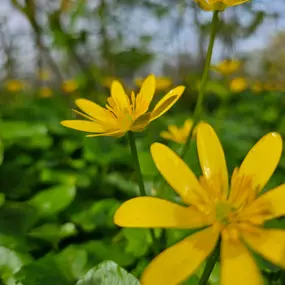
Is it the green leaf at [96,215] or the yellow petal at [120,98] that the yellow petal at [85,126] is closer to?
the yellow petal at [120,98]

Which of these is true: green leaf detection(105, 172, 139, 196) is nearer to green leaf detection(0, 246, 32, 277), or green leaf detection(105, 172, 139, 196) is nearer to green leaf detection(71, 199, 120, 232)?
green leaf detection(71, 199, 120, 232)

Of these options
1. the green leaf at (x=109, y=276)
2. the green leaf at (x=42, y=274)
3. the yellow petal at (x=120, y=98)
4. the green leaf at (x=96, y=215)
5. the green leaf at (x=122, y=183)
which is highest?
the yellow petal at (x=120, y=98)

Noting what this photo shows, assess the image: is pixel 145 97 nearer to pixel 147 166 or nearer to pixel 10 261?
pixel 10 261

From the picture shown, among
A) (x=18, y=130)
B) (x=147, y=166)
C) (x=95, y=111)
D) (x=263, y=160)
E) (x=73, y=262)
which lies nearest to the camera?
(x=263, y=160)

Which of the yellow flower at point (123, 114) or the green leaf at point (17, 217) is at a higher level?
the yellow flower at point (123, 114)

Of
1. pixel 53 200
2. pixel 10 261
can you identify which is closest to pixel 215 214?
pixel 10 261

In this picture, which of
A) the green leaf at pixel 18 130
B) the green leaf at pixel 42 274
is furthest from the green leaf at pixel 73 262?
the green leaf at pixel 18 130

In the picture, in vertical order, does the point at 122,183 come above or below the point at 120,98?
below

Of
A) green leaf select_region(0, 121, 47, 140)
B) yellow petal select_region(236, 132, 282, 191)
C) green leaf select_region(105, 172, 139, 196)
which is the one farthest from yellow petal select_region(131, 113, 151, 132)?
green leaf select_region(0, 121, 47, 140)
